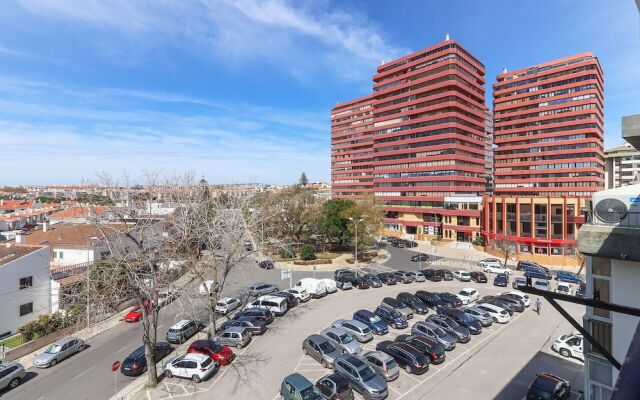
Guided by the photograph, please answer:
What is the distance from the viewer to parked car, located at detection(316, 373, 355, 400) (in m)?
16.8

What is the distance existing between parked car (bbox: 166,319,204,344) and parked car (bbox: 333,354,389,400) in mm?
12425

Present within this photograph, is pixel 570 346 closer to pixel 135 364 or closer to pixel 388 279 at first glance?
pixel 388 279

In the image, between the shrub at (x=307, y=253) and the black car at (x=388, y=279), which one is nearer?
the black car at (x=388, y=279)

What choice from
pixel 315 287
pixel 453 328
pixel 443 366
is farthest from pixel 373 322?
pixel 315 287

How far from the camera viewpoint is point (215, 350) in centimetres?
2166

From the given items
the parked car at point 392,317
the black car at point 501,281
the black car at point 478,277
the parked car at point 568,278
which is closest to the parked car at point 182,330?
the parked car at point 392,317

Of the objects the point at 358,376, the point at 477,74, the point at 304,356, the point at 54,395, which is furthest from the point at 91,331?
the point at 477,74

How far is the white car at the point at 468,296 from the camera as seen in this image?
31.6 metres

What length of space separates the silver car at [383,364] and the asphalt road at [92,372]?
10.9m

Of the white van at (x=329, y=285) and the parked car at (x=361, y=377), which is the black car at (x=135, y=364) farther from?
the white van at (x=329, y=285)

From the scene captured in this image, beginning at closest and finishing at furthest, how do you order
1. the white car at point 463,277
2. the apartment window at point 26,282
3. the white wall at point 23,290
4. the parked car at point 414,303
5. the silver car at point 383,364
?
the silver car at point 383,364 → the white wall at point 23,290 → the apartment window at point 26,282 → the parked car at point 414,303 → the white car at point 463,277

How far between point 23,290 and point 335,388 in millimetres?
28658

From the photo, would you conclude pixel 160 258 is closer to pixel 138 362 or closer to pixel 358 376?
pixel 138 362

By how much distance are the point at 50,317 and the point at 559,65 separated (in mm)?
96493
